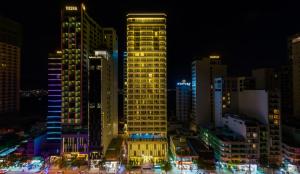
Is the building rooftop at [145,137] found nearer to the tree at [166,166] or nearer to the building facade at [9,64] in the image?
the tree at [166,166]

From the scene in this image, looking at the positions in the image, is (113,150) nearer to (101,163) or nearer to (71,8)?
(101,163)

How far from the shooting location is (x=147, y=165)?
254 feet

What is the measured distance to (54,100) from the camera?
95375mm

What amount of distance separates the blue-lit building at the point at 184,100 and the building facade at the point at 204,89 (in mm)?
21621

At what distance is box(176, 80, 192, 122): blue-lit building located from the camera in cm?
14538

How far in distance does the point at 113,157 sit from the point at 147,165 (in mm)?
11956

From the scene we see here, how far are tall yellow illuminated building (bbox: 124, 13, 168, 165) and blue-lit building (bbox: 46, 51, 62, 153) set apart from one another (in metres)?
29.3

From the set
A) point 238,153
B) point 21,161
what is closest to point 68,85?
point 21,161

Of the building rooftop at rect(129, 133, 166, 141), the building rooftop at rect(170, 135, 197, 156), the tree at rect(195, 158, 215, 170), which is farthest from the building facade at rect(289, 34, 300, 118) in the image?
the building rooftop at rect(129, 133, 166, 141)

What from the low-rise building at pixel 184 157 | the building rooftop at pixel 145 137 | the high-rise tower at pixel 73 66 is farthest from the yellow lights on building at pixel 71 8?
the low-rise building at pixel 184 157

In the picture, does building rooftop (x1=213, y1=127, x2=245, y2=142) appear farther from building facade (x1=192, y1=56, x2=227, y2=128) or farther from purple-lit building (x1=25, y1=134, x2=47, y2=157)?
purple-lit building (x1=25, y1=134, x2=47, y2=157)

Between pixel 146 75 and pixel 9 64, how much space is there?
8837cm

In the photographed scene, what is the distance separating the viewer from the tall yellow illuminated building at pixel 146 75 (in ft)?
297

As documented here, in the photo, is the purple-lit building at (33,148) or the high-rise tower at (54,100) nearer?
the purple-lit building at (33,148)
